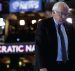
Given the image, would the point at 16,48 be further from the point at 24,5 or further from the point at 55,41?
the point at 55,41

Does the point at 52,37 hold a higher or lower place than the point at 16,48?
lower

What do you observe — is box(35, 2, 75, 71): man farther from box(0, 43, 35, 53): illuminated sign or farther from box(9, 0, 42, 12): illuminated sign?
box(0, 43, 35, 53): illuminated sign

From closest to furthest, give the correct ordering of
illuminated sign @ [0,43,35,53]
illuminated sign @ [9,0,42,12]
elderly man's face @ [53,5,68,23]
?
elderly man's face @ [53,5,68,23]
illuminated sign @ [9,0,42,12]
illuminated sign @ [0,43,35,53]

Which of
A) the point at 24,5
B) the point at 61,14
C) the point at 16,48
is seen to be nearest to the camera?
the point at 61,14

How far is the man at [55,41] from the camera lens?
9.63ft

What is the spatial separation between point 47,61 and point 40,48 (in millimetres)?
126

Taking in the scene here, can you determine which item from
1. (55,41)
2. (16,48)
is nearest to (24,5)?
(16,48)

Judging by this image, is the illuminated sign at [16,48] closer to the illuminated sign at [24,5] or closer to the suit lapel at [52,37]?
the illuminated sign at [24,5]

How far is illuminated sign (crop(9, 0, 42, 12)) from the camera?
14.6 meters

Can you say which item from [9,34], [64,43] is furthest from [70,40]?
[9,34]


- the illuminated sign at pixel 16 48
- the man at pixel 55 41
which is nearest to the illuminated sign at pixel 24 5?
the illuminated sign at pixel 16 48

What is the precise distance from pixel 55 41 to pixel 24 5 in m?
11.8

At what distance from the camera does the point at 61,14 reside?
2896 millimetres

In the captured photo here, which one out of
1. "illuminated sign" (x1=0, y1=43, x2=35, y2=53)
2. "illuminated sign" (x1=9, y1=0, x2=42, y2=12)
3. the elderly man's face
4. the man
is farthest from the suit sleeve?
"illuminated sign" (x1=0, y1=43, x2=35, y2=53)
